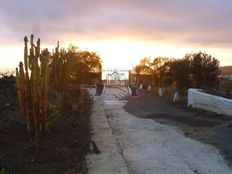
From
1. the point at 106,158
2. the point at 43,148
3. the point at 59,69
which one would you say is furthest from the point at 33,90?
the point at 59,69

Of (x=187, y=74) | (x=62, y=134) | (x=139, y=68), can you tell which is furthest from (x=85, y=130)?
(x=139, y=68)

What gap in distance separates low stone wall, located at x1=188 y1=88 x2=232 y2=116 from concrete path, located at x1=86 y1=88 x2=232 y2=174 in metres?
5.30

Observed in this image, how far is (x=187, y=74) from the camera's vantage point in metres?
35.1

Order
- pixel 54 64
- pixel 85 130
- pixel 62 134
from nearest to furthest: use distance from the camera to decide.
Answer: pixel 62 134, pixel 85 130, pixel 54 64

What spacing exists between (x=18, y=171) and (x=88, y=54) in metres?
71.3

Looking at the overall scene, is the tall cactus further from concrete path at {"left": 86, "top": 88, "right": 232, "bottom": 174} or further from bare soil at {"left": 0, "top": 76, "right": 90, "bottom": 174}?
concrete path at {"left": 86, "top": 88, "right": 232, "bottom": 174}

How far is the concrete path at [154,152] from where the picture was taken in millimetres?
10242

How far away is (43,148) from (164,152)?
2.72 meters

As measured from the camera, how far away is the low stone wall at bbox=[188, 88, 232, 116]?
867 inches

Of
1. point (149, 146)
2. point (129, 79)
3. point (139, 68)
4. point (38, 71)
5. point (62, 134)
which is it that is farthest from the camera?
point (139, 68)

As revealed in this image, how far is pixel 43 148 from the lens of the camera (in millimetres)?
11516

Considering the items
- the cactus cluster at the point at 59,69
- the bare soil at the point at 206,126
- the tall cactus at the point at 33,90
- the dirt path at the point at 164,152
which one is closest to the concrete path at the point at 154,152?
the dirt path at the point at 164,152

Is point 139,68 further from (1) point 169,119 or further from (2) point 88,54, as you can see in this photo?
(1) point 169,119

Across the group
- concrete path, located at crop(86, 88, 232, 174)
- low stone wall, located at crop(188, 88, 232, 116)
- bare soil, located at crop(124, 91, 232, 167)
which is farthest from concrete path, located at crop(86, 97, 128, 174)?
low stone wall, located at crop(188, 88, 232, 116)
